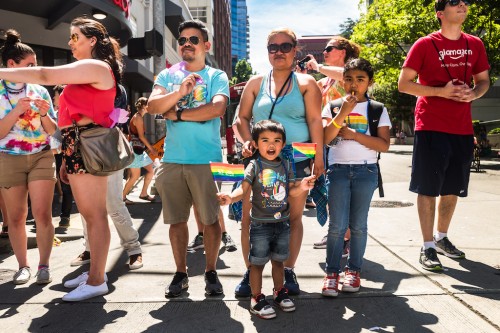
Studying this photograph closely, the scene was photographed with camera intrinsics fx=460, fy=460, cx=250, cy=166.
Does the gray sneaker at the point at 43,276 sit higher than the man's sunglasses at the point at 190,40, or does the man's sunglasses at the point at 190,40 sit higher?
the man's sunglasses at the point at 190,40

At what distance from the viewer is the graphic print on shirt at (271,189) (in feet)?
10.6

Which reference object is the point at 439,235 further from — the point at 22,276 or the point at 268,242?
the point at 22,276

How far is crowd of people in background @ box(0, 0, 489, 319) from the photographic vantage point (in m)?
3.27

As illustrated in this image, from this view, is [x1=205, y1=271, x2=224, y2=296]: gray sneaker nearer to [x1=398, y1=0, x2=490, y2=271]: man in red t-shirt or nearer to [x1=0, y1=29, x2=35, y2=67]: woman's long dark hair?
[x1=398, y1=0, x2=490, y2=271]: man in red t-shirt

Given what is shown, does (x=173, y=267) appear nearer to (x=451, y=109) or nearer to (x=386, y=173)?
(x=451, y=109)

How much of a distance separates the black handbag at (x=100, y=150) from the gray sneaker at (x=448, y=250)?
3169mm

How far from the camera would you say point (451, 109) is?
14.0 ft

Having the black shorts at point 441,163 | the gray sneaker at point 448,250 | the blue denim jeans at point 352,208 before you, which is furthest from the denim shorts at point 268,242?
the gray sneaker at point 448,250

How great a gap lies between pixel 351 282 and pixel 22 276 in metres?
2.83

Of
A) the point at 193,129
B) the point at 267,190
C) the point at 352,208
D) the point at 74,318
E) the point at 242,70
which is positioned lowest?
the point at 74,318

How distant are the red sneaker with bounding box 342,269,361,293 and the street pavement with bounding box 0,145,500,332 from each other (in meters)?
0.05

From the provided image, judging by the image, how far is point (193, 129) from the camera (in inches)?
143

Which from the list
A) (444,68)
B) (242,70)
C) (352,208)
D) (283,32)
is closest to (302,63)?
(283,32)

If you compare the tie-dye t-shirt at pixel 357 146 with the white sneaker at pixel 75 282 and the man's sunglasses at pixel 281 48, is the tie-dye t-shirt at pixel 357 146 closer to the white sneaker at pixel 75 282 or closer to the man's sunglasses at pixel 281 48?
the man's sunglasses at pixel 281 48
